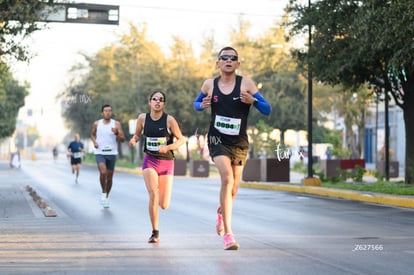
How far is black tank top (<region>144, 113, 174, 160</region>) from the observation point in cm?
1169

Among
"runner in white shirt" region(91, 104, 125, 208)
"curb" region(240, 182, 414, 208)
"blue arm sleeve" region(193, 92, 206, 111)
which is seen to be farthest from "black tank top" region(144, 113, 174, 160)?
"curb" region(240, 182, 414, 208)

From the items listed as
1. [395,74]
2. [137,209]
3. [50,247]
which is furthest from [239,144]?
[395,74]

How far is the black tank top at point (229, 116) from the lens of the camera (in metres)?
10.3

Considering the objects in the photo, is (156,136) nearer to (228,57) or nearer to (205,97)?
(205,97)

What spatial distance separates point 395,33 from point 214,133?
12.2 m

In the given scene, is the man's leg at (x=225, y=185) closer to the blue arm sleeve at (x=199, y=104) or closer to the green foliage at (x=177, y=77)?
the blue arm sleeve at (x=199, y=104)

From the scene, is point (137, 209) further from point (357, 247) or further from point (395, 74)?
point (395, 74)

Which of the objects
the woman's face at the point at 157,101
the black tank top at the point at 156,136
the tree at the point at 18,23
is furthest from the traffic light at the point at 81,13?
the woman's face at the point at 157,101

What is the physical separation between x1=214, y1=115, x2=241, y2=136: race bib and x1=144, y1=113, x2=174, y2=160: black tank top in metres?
1.45

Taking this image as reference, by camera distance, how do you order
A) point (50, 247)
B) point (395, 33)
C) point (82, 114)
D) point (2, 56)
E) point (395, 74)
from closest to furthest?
point (50, 247), point (395, 33), point (2, 56), point (395, 74), point (82, 114)

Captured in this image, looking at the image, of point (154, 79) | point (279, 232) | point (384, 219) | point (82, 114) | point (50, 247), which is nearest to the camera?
point (50, 247)

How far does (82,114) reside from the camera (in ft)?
244

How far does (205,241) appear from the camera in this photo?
1159 centimetres

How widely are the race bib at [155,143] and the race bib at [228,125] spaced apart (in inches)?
57.0
